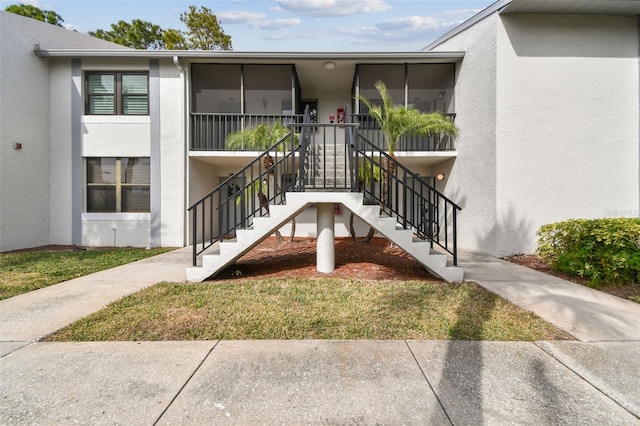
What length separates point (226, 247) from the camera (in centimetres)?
473

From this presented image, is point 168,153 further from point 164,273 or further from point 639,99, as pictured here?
point 639,99

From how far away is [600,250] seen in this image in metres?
4.92

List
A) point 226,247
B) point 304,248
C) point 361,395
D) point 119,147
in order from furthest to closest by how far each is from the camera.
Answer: point 119,147, point 304,248, point 226,247, point 361,395

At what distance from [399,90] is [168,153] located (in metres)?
8.63

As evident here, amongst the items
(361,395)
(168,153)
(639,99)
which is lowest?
(361,395)

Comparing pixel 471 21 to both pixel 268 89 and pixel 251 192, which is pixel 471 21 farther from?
pixel 251 192

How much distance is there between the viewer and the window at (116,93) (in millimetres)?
9031

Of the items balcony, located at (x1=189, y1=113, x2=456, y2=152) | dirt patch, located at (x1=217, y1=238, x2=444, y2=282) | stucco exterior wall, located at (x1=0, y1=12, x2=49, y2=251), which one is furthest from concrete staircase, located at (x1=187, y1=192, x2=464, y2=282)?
stucco exterior wall, located at (x1=0, y1=12, x2=49, y2=251)

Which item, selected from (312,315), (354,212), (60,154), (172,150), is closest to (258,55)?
(172,150)

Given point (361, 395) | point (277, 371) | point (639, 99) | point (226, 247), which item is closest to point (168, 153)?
point (226, 247)

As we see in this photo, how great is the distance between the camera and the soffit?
22.0 ft

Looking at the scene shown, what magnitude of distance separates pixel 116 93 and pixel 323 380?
1063 centimetres

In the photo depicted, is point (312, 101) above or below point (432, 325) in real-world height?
above

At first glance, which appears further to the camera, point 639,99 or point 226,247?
point 639,99
